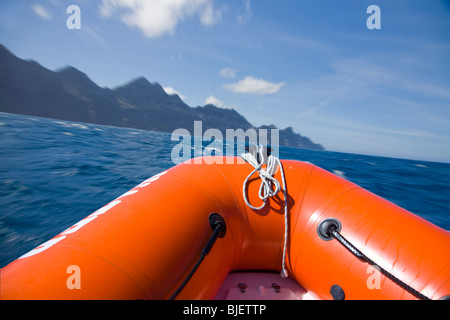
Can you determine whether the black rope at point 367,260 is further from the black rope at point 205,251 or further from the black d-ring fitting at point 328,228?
the black rope at point 205,251

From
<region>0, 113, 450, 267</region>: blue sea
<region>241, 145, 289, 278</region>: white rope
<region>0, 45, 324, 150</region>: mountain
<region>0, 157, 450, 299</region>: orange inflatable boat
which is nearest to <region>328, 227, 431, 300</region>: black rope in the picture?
<region>0, 157, 450, 299</region>: orange inflatable boat

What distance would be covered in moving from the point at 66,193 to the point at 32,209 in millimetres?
548

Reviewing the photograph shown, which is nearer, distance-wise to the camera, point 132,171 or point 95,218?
point 95,218

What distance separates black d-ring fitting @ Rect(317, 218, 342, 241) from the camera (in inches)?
52.1

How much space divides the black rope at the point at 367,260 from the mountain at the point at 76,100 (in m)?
101

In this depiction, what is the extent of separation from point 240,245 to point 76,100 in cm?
11849

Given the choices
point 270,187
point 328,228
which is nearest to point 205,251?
point 270,187

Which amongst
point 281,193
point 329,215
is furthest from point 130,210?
point 329,215

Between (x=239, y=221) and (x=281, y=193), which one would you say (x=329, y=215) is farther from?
(x=239, y=221)

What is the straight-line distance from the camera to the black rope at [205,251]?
1018mm

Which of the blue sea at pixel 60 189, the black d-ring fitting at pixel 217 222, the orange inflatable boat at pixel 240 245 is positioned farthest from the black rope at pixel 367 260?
the blue sea at pixel 60 189

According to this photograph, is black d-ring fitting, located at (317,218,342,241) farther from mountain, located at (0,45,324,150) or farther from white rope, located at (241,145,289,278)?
mountain, located at (0,45,324,150)

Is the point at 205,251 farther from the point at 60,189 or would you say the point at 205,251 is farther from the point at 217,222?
the point at 60,189

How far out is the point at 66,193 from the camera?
304 centimetres
